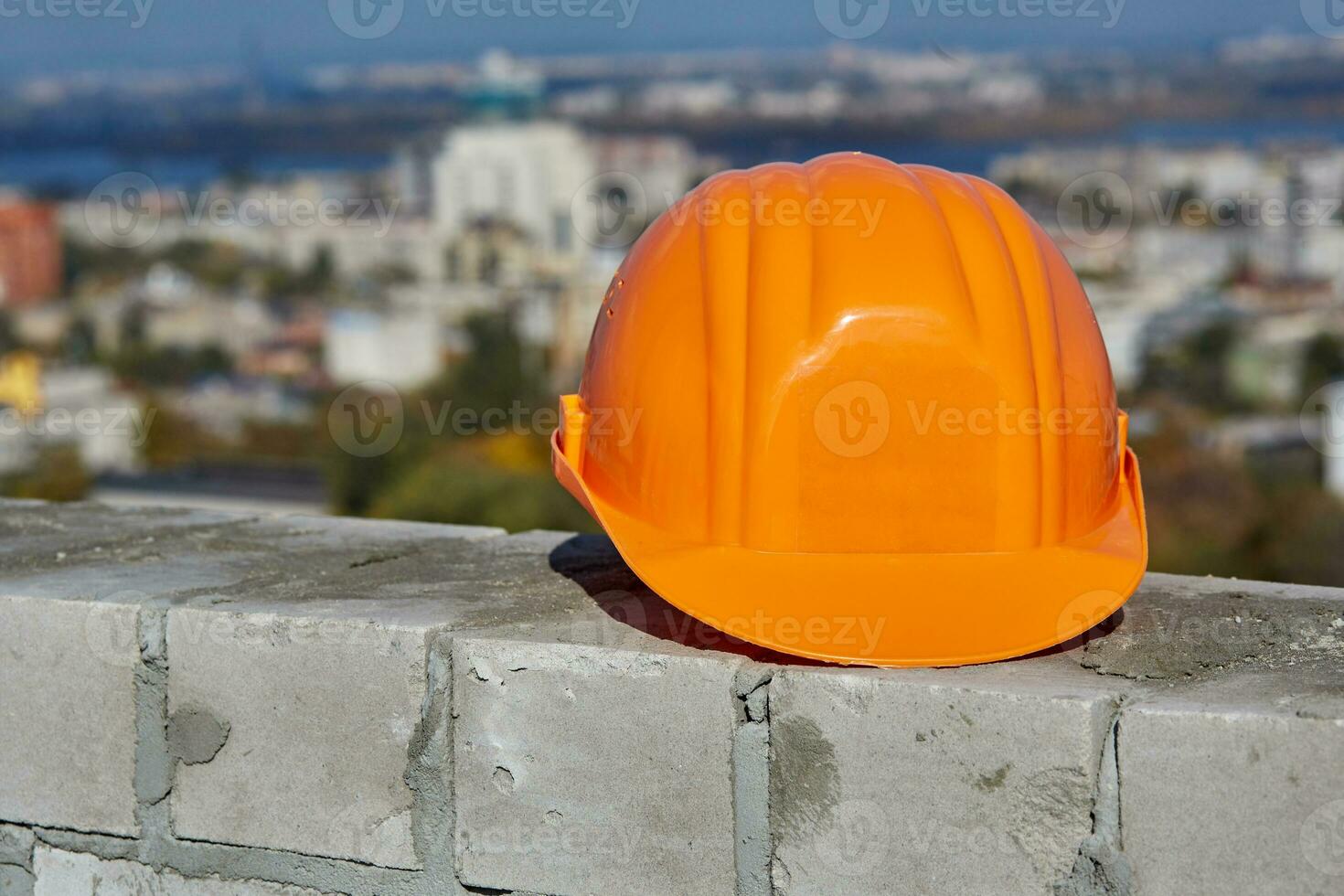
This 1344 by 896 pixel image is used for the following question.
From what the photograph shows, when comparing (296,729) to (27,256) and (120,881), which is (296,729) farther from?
(27,256)

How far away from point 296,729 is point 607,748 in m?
0.51

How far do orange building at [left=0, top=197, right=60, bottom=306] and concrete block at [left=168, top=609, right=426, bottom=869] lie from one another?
3384 inches

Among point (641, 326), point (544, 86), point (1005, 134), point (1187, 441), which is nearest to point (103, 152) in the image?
point (544, 86)

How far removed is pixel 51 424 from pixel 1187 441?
4137cm

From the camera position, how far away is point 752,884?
227cm

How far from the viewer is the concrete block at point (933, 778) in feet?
6.87

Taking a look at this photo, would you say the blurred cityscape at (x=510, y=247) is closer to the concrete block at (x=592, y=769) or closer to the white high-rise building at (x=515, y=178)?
the white high-rise building at (x=515, y=178)

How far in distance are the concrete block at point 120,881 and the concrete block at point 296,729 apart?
72 mm

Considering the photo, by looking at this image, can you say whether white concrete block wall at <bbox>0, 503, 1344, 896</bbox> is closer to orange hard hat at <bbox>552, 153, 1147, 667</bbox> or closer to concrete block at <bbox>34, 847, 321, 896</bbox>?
concrete block at <bbox>34, 847, 321, 896</bbox>

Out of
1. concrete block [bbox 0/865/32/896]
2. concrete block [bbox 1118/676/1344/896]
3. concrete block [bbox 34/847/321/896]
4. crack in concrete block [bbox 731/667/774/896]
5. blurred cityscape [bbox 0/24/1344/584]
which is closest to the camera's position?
concrete block [bbox 1118/676/1344/896]

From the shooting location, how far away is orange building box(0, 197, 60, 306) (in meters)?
83.2

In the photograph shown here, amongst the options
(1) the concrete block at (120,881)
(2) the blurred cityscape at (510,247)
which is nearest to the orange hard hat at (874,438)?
(1) the concrete block at (120,881)

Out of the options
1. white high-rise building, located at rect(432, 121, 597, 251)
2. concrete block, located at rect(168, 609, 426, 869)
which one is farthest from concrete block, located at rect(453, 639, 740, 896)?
white high-rise building, located at rect(432, 121, 597, 251)

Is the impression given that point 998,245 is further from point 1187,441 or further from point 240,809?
point 1187,441
